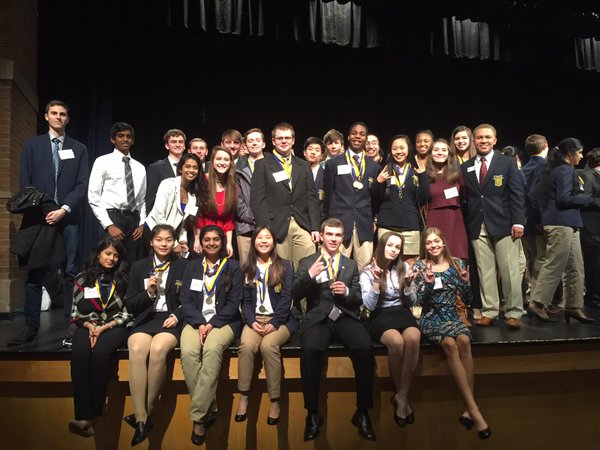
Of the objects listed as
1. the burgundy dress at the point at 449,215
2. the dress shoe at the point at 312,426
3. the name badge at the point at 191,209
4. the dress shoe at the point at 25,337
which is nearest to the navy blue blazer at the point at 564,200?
the burgundy dress at the point at 449,215

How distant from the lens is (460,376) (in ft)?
9.57

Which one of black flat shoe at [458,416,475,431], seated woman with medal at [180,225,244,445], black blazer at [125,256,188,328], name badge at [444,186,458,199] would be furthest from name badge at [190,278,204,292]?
name badge at [444,186,458,199]

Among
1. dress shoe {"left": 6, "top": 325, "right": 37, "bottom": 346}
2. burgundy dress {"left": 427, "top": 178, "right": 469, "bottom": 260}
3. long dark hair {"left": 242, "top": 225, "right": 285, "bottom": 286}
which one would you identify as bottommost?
dress shoe {"left": 6, "top": 325, "right": 37, "bottom": 346}

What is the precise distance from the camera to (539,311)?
393 cm

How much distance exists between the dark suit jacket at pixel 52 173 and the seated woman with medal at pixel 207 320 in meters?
1.04

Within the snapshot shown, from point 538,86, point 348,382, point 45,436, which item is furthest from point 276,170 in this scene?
point 538,86

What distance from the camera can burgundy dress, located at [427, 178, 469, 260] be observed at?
376 cm

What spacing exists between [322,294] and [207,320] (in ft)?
2.47

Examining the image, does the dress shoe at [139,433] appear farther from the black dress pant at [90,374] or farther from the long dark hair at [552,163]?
the long dark hair at [552,163]

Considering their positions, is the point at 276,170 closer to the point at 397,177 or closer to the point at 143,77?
the point at 397,177

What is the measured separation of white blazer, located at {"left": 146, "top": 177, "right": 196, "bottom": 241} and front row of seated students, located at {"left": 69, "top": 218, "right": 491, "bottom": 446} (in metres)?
0.49

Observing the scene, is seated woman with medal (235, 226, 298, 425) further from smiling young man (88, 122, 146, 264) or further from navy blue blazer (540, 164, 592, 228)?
navy blue blazer (540, 164, 592, 228)

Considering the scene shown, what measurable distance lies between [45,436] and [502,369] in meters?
2.88

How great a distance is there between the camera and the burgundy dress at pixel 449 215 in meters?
3.76
